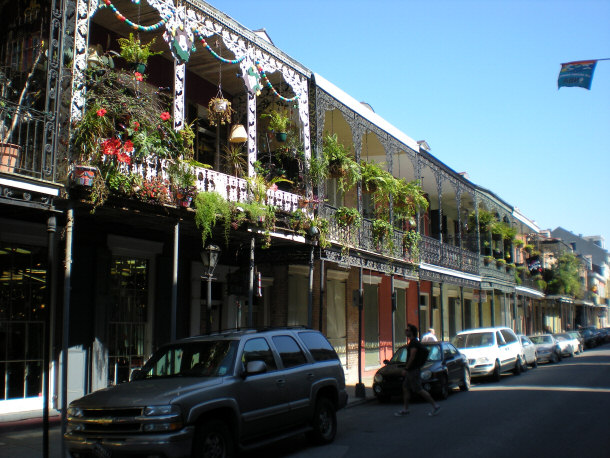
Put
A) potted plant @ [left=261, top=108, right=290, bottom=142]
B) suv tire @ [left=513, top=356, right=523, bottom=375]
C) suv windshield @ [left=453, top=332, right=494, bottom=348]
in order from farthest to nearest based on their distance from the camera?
suv tire @ [left=513, top=356, right=523, bottom=375] < suv windshield @ [left=453, top=332, right=494, bottom=348] < potted plant @ [left=261, top=108, right=290, bottom=142]

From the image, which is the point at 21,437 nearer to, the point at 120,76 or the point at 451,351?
the point at 120,76

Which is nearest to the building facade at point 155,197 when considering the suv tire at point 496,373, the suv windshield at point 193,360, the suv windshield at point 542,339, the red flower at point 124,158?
the red flower at point 124,158

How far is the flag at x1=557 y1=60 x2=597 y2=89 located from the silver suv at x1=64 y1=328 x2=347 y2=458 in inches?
329

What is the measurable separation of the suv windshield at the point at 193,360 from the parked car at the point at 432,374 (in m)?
6.89

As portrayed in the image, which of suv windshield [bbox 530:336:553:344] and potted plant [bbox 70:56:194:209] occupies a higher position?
potted plant [bbox 70:56:194:209]

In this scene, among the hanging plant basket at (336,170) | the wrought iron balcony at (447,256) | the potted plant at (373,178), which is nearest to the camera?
the hanging plant basket at (336,170)

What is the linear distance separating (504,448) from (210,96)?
11.5 m

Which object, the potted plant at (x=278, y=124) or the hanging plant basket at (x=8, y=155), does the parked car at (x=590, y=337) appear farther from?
the hanging plant basket at (x=8, y=155)

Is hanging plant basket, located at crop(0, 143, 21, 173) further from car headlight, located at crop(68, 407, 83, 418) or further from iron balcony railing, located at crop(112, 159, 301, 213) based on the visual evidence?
car headlight, located at crop(68, 407, 83, 418)

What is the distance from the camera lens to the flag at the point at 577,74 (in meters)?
12.9

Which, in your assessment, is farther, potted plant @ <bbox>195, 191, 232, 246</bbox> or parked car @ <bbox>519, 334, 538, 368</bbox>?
parked car @ <bbox>519, 334, 538, 368</bbox>

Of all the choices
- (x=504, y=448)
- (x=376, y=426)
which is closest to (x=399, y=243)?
(x=376, y=426)

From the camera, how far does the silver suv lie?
645 centimetres

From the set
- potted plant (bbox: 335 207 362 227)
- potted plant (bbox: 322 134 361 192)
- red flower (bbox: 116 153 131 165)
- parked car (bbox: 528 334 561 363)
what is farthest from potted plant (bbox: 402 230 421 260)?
red flower (bbox: 116 153 131 165)
